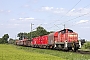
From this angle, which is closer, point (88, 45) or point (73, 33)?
point (73, 33)

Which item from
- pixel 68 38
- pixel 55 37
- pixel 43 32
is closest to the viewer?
pixel 68 38

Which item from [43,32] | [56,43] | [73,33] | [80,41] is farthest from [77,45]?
[43,32]

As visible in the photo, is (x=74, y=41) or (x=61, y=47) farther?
(x=61, y=47)

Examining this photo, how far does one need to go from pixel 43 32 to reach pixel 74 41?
127 meters

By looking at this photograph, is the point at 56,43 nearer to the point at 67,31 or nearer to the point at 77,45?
the point at 67,31

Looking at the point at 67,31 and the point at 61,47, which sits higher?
the point at 67,31

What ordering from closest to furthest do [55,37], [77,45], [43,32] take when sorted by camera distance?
[77,45], [55,37], [43,32]

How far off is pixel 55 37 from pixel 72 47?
34.1ft

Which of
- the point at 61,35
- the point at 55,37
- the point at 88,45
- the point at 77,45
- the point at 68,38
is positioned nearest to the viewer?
the point at 77,45

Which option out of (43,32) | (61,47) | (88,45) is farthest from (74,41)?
(43,32)

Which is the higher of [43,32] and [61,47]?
[43,32]

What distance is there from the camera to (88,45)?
290 ft

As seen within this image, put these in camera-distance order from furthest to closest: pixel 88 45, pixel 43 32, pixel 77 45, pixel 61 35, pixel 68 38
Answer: pixel 43 32 → pixel 88 45 → pixel 61 35 → pixel 68 38 → pixel 77 45

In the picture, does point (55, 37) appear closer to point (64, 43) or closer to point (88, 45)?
Result: point (64, 43)
